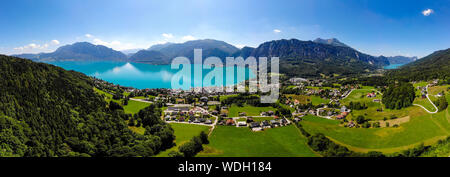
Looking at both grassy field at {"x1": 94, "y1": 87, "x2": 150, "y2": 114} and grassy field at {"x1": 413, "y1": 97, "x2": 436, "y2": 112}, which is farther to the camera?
grassy field at {"x1": 94, "y1": 87, "x2": 150, "y2": 114}

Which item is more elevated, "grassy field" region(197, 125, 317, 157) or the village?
the village

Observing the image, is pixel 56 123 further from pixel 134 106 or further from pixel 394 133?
pixel 394 133

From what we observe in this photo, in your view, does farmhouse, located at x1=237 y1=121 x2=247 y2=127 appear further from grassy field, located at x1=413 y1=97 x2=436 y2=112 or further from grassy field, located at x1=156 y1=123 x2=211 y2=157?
grassy field, located at x1=413 y1=97 x2=436 y2=112

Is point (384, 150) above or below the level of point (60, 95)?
below

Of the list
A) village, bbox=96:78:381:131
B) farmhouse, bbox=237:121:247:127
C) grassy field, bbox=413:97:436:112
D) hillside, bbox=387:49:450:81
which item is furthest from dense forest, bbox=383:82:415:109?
farmhouse, bbox=237:121:247:127
